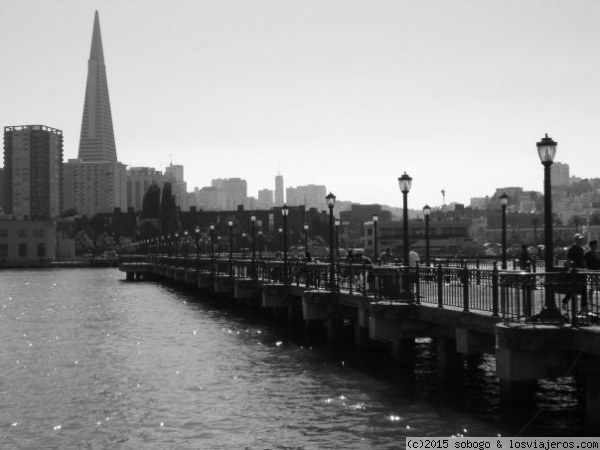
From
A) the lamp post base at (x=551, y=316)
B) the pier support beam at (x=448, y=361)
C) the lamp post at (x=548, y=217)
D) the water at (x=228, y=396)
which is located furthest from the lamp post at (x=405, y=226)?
the lamp post base at (x=551, y=316)

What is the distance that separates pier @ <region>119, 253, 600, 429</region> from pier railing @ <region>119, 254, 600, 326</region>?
1.5 inches

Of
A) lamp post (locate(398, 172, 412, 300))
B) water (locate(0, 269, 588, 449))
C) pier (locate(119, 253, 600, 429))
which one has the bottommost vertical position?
water (locate(0, 269, 588, 449))

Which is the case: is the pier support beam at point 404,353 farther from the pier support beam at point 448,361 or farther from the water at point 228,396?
the pier support beam at point 448,361

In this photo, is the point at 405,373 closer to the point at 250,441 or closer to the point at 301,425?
the point at 301,425

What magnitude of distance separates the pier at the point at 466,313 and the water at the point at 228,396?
3.53 feet

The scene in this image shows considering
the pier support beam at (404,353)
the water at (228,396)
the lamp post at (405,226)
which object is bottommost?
the water at (228,396)

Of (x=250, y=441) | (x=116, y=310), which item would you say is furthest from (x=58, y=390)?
(x=116, y=310)

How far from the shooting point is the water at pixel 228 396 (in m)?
19.1

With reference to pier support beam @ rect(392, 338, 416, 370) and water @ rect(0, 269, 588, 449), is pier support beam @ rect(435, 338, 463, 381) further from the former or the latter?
pier support beam @ rect(392, 338, 416, 370)

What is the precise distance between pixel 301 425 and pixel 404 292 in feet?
24.8

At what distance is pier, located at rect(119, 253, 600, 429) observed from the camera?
57.0 feet

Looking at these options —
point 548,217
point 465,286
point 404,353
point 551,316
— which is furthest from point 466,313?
point 404,353

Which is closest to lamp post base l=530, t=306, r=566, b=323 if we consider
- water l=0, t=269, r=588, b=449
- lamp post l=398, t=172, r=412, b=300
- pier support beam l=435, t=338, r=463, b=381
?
water l=0, t=269, r=588, b=449

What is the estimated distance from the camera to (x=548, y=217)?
Answer: 56.9 feet
